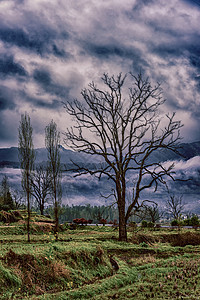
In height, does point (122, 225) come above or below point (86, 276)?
above

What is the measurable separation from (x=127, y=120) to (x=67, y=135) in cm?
446

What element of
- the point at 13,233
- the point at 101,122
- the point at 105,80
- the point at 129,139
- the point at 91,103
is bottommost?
the point at 13,233

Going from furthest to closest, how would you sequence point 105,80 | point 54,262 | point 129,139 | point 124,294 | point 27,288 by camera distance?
point 105,80 → point 129,139 → point 54,262 → point 27,288 → point 124,294

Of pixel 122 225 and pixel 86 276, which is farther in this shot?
pixel 122 225

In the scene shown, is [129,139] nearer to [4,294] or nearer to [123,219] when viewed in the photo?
[123,219]

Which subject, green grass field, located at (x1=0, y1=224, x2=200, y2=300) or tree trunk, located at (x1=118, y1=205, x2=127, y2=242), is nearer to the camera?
green grass field, located at (x1=0, y1=224, x2=200, y2=300)

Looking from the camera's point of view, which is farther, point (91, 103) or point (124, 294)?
point (91, 103)

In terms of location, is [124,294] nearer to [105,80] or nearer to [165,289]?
[165,289]

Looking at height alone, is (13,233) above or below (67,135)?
below

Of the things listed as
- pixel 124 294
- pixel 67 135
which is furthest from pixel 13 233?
pixel 124 294

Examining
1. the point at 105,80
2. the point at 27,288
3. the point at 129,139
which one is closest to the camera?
the point at 27,288

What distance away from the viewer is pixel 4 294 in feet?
24.3

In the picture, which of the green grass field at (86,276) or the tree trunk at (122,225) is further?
the tree trunk at (122,225)

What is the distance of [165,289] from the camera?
725 centimetres
